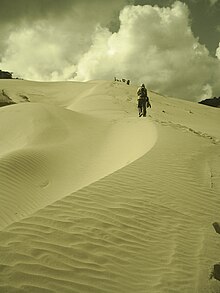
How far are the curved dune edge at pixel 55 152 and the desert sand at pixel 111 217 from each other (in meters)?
0.04

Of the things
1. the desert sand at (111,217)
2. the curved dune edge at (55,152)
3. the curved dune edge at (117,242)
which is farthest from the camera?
the curved dune edge at (55,152)

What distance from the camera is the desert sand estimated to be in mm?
3221

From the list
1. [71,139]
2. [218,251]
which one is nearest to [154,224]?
[218,251]

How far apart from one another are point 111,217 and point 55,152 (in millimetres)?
5996

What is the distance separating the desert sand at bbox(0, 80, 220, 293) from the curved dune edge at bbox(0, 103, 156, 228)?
4 cm

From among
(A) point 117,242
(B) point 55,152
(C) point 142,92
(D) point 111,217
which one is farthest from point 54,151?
(A) point 117,242

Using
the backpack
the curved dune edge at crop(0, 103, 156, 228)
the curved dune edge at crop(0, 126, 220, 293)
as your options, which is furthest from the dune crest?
the curved dune edge at crop(0, 126, 220, 293)

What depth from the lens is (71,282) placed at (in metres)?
3.04

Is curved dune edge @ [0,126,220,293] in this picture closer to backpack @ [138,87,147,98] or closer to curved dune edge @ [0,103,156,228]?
curved dune edge @ [0,103,156,228]

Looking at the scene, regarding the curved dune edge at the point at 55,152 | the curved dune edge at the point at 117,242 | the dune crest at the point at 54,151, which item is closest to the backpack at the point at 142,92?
the dune crest at the point at 54,151

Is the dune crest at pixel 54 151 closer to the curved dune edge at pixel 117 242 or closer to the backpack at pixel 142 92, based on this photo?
the backpack at pixel 142 92

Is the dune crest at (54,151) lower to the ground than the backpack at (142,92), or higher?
lower

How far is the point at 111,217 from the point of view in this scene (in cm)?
439

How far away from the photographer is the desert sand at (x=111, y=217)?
322cm
